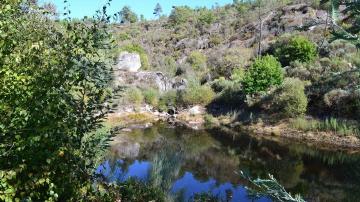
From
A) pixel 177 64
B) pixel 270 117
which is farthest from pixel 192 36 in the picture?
pixel 270 117

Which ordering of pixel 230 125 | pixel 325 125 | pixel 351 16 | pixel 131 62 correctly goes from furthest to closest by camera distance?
1. pixel 131 62
2. pixel 230 125
3. pixel 325 125
4. pixel 351 16

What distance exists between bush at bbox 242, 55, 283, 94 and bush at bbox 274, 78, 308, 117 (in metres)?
2.16

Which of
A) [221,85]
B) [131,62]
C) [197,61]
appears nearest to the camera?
[221,85]

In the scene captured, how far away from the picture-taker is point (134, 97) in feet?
148

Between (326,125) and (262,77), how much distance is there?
27.3 ft

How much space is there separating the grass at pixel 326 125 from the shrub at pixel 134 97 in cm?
1684

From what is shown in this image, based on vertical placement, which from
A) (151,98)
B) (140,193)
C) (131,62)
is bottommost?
(140,193)

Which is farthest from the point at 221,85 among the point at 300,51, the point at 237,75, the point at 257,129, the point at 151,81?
the point at 257,129

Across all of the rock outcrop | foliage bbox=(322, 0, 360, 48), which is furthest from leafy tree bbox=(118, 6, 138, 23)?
foliage bbox=(322, 0, 360, 48)

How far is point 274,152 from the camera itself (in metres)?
28.5

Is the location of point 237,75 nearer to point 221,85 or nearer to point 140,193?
point 221,85

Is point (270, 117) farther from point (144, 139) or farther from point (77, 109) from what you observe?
point (77, 109)

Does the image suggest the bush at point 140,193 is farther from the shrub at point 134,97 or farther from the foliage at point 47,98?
the shrub at point 134,97

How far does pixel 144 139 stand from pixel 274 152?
970 centimetres
